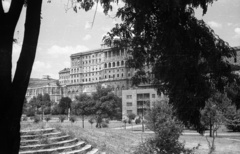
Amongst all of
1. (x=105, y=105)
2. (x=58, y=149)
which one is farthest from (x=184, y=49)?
(x=105, y=105)

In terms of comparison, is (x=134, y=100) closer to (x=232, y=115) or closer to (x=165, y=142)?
(x=232, y=115)

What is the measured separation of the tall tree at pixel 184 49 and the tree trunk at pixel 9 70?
6.06 ft

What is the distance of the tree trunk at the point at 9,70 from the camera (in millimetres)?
3834

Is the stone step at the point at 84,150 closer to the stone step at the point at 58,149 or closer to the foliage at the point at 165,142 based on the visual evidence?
the stone step at the point at 58,149

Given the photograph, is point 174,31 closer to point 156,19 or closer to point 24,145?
point 156,19

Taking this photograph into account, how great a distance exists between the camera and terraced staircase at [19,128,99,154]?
12.4 meters

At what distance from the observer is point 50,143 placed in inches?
526

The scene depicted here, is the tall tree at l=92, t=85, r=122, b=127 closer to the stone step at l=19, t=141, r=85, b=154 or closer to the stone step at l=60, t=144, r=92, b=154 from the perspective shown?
the stone step at l=60, t=144, r=92, b=154

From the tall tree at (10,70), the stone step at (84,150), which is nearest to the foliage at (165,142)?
the stone step at (84,150)

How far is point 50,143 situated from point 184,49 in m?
10.8

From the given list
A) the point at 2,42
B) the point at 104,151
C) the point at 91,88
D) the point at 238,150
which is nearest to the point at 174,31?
the point at 2,42

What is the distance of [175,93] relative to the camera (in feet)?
16.5

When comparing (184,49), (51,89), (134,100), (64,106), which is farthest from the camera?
(51,89)

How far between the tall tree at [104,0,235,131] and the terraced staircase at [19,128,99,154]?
9425 millimetres
